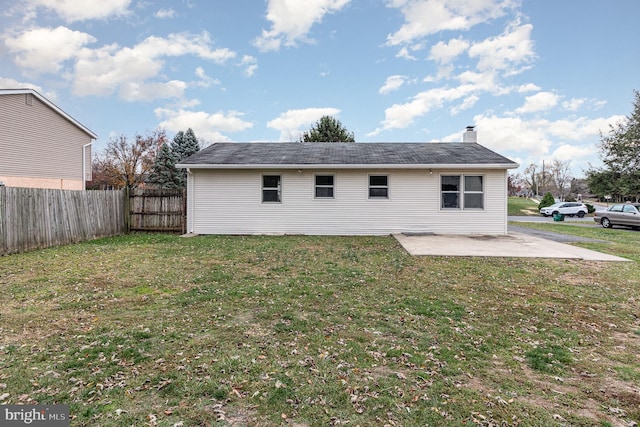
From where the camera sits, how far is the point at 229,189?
12461mm

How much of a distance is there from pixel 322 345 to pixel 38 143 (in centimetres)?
1960

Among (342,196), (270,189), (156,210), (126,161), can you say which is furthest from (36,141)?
(126,161)

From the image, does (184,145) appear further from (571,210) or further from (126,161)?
(571,210)

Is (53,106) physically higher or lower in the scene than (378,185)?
higher

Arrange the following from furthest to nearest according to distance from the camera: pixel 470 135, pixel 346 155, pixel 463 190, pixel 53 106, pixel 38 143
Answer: pixel 53 106 → pixel 38 143 → pixel 470 135 → pixel 346 155 → pixel 463 190

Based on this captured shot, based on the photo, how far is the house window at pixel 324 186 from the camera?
489 inches

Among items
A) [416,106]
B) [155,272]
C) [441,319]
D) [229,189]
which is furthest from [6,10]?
[416,106]

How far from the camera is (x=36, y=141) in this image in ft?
52.1

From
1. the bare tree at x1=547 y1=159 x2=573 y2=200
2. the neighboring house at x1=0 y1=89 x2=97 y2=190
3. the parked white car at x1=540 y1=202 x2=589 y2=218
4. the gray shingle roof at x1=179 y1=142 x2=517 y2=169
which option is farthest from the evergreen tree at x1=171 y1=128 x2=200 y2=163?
the bare tree at x1=547 y1=159 x2=573 y2=200

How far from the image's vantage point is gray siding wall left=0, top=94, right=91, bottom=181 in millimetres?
14422

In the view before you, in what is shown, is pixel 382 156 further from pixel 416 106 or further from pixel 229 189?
pixel 416 106

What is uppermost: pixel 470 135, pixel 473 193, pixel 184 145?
pixel 184 145

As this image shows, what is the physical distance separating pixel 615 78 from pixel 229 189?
1777cm

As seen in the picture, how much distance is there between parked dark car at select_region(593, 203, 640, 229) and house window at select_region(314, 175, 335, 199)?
54.8 ft
